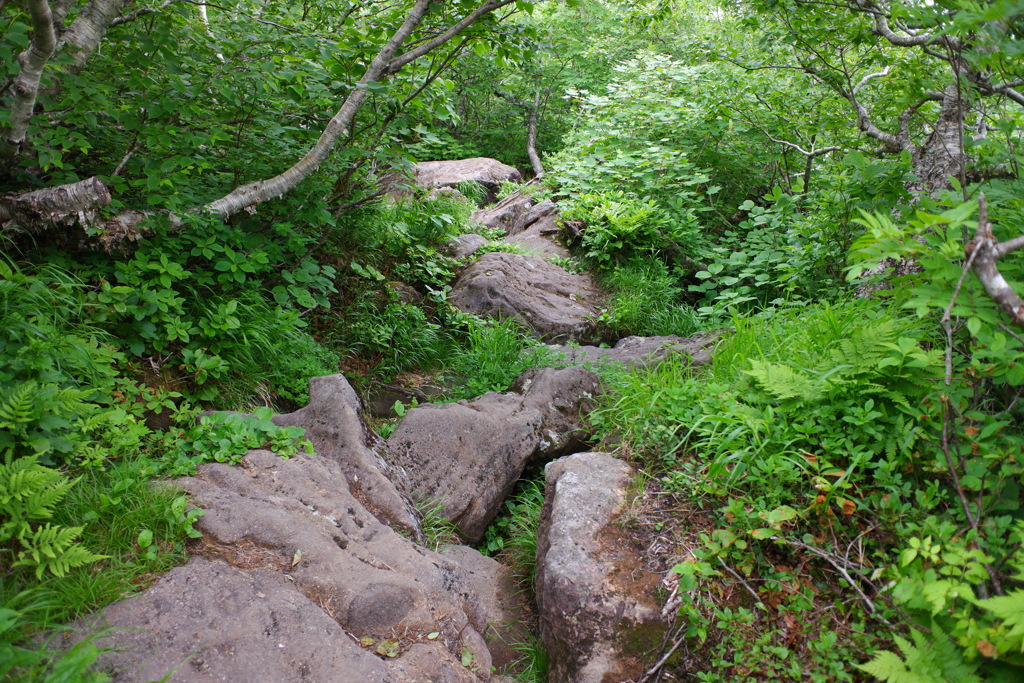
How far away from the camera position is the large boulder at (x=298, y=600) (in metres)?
2.01

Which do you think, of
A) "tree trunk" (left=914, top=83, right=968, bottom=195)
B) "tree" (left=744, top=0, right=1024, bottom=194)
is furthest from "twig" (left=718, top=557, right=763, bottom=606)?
"tree trunk" (left=914, top=83, right=968, bottom=195)

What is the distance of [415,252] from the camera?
628 centimetres

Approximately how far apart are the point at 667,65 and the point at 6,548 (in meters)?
10.6

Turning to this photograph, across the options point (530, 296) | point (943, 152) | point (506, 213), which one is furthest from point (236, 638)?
point (506, 213)

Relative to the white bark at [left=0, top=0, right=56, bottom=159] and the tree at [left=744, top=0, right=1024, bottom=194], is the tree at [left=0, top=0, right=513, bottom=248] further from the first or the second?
the tree at [left=744, top=0, right=1024, bottom=194]

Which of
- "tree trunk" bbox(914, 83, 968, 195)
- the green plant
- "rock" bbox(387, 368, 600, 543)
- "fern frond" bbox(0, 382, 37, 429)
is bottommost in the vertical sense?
the green plant

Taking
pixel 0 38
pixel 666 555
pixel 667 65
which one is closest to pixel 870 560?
pixel 666 555

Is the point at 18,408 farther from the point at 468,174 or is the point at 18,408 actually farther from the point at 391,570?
the point at 468,174

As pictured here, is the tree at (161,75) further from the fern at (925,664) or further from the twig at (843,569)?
the fern at (925,664)

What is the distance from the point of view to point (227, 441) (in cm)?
297

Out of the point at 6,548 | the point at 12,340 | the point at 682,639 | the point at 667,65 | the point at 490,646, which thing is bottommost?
the point at 490,646

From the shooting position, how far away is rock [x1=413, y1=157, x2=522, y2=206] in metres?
10.2

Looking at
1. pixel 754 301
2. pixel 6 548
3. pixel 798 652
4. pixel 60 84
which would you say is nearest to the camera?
pixel 6 548

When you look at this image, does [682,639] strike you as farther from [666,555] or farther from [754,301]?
[754,301]
